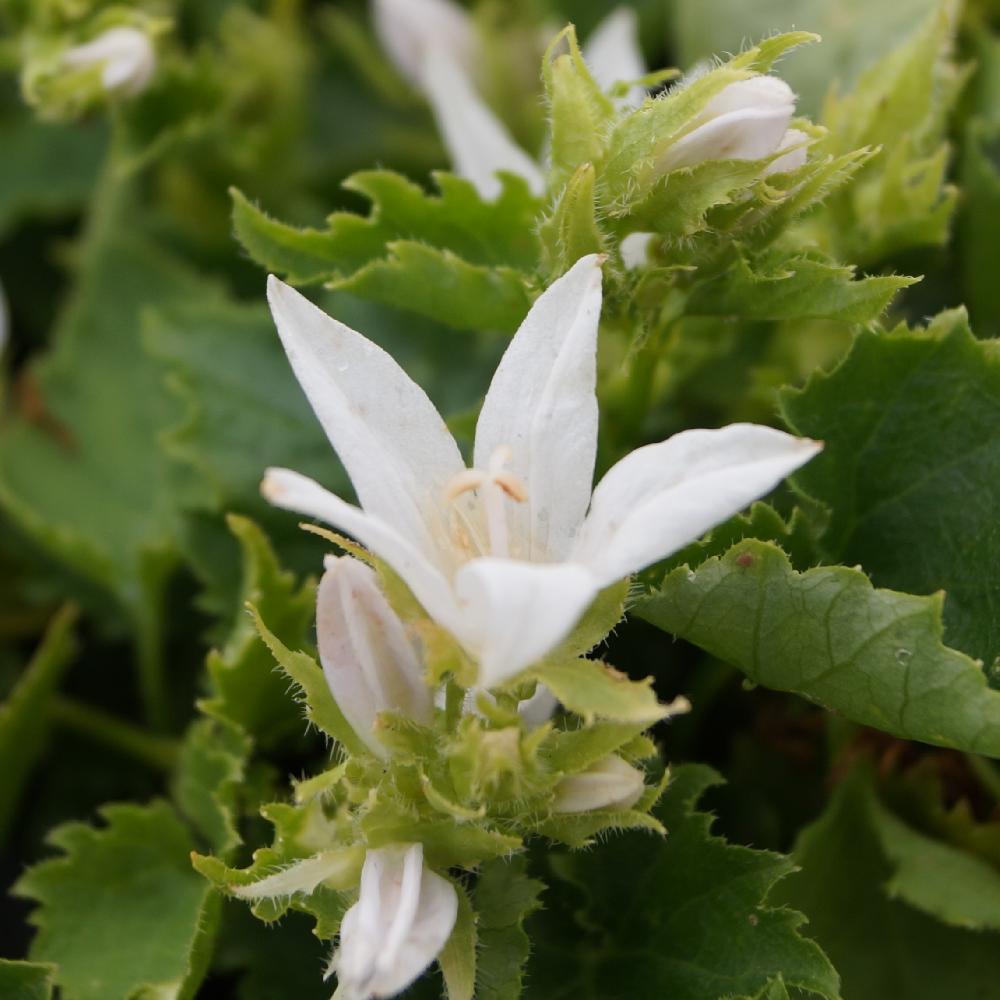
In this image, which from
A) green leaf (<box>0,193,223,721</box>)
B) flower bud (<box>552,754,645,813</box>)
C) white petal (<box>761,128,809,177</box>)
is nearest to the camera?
flower bud (<box>552,754,645,813</box>)

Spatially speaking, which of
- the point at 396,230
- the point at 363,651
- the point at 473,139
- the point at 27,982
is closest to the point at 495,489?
the point at 363,651

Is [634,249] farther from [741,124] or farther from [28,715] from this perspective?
[28,715]

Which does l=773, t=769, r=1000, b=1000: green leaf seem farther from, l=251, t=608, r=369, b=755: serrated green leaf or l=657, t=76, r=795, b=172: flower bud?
l=657, t=76, r=795, b=172: flower bud

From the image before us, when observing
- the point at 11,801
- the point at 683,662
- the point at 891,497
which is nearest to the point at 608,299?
the point at 891,497

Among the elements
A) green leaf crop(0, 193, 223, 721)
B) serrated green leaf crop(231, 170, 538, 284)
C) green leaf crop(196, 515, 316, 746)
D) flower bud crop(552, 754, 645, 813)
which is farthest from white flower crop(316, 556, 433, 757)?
green leaf crop(0, 193, 223, 721)

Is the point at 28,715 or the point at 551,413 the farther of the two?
the point at 28,715

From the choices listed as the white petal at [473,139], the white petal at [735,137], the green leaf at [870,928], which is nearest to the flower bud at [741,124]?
the white petal at [735,137]

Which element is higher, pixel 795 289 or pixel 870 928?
pixel 795 289
